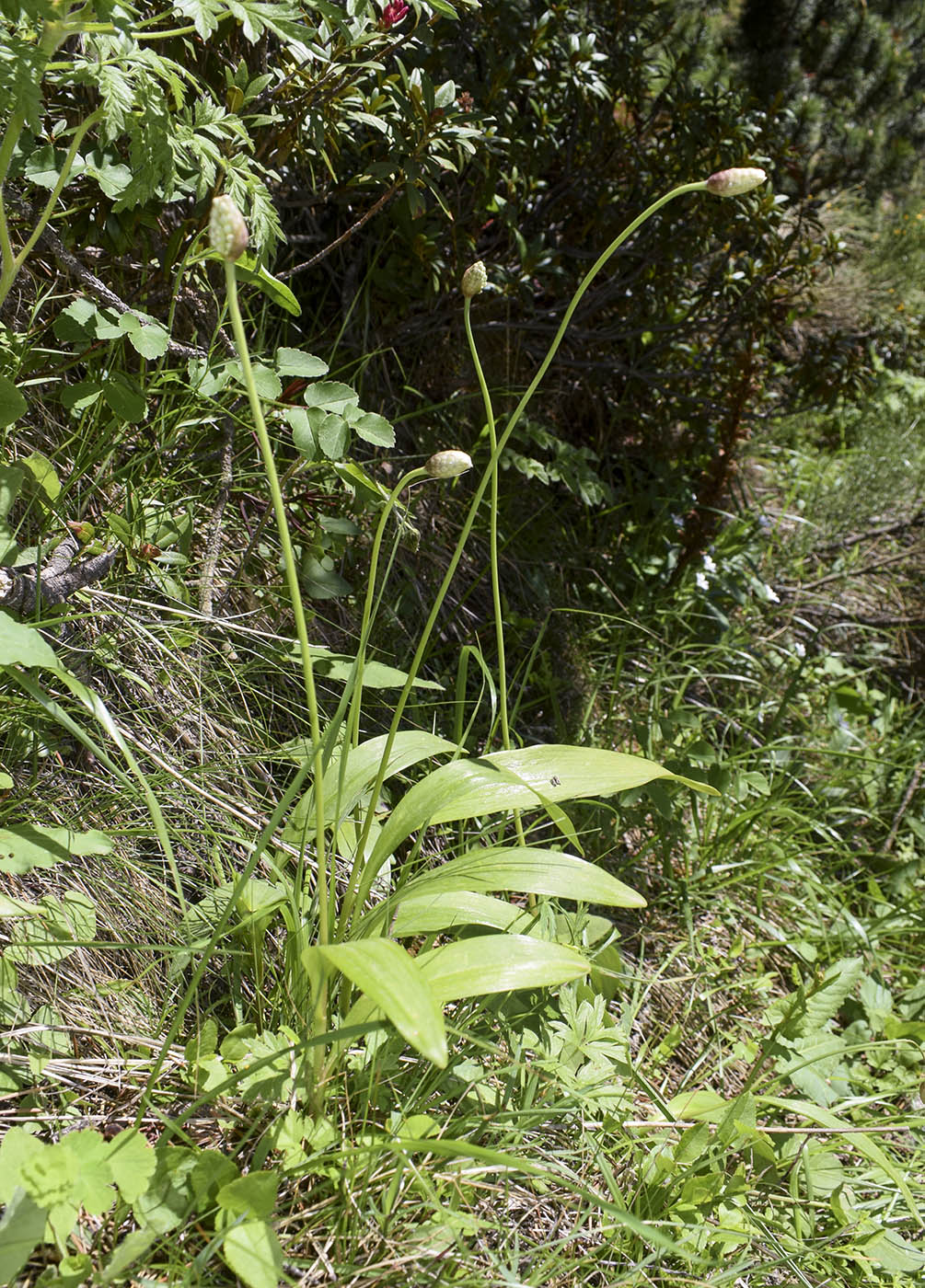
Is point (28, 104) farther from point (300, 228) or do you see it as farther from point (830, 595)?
point (830, 595)

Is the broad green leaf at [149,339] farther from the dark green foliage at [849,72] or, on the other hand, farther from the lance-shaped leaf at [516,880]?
the dark green foliage at [849,72]

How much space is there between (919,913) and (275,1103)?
1.46m

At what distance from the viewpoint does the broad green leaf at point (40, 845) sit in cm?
101

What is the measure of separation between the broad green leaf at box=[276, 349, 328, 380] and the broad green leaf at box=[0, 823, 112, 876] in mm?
739

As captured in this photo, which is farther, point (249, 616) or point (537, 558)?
point (537, 558)

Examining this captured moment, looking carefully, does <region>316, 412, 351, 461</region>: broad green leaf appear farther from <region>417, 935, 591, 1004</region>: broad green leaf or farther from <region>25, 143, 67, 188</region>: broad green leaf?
<region>417, 935, 591, 1004</region>: broad green leaf

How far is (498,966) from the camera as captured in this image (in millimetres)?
996

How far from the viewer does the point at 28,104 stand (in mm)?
966

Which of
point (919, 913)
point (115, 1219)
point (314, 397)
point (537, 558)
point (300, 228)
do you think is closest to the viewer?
point (115, 1219)

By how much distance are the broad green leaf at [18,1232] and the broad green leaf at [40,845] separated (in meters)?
0.31

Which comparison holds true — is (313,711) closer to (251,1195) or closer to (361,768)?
(361,768)

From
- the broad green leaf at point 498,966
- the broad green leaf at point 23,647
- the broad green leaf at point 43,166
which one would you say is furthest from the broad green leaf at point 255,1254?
the broad green leaf at point 43,166

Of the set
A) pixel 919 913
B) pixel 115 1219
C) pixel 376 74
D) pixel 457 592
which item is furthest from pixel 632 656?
pixel 115 1219

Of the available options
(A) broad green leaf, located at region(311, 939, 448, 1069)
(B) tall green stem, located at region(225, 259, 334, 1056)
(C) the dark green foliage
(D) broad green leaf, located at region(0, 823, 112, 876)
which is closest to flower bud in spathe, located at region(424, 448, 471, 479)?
(B) tall green stem, located at region(225, 259, 334, 1056)
